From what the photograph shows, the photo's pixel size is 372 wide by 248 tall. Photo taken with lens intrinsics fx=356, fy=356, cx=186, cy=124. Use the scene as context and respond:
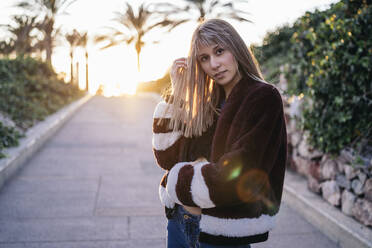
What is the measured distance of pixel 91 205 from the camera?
164 inches

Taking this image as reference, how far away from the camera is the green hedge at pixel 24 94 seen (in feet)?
25.1

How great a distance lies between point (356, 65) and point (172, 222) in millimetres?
2722

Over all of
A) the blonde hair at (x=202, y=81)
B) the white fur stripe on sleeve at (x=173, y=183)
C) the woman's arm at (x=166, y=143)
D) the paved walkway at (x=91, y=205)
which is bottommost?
the paved walkway at (x=91, y=205)

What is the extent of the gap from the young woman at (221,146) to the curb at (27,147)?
368 centimetres

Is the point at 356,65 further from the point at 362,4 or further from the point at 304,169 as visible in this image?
the point at 304,169

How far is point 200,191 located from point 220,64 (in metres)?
0.55

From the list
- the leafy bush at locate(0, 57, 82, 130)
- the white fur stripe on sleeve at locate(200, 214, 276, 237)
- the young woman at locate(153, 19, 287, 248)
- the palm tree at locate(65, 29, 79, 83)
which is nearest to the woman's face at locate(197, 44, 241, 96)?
the young woman at locate(153, 19, 287, 248)

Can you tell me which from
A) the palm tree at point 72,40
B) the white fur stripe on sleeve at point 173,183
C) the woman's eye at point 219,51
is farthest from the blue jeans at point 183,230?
the palm tree at point 72,40

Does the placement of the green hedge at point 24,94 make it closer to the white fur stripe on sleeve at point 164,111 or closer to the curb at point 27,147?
the curb at point 27,147

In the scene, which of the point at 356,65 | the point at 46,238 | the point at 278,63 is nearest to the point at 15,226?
the point at 46,238

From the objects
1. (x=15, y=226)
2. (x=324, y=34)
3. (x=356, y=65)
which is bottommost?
(x=15, y=226)

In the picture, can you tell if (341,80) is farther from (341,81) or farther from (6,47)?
(6,47)

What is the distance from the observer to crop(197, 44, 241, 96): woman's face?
1.54 meters

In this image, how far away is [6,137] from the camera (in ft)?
18.6
